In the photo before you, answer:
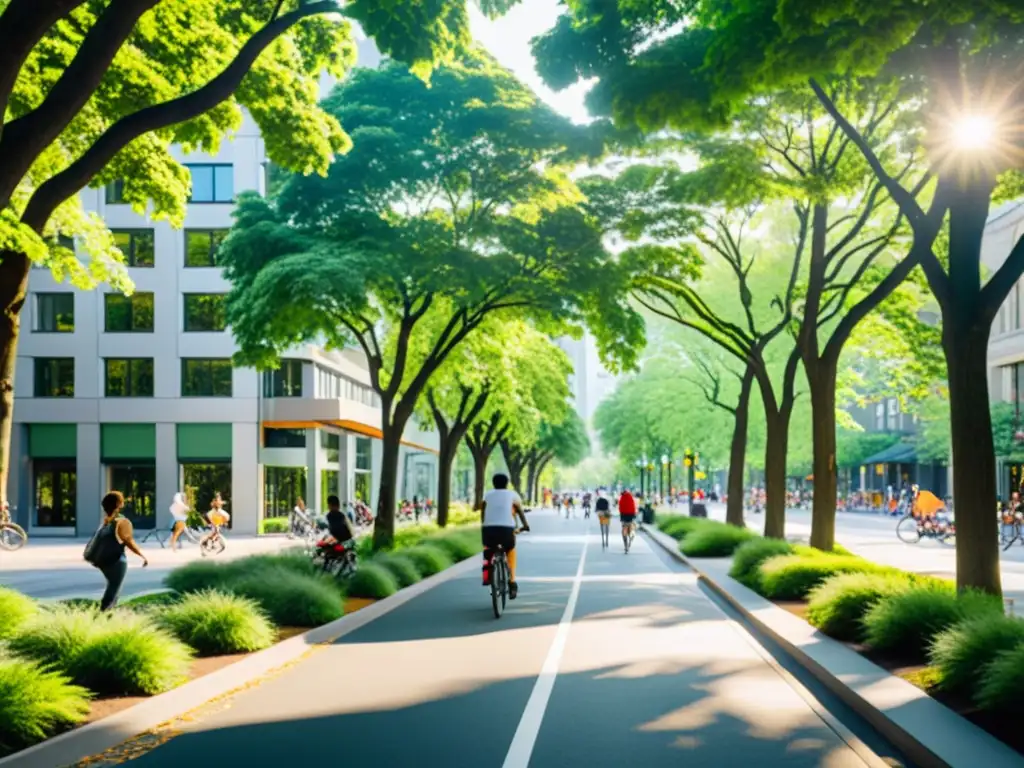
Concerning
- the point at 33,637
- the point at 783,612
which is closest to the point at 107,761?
the point at 33,637

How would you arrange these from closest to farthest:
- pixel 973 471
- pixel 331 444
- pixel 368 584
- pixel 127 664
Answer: pixel 127 664 → pixel 973 471 → pixel 368 584 → pixel 331 444

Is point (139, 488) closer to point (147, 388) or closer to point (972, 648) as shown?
point (147, 388)

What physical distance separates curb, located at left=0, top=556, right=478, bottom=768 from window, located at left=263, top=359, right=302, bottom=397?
38.6m

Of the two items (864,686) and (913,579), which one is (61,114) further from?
(913,579)

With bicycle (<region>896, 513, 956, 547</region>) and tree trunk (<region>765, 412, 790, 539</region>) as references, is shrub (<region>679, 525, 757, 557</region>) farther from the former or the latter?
Answer: bicycle (<region>896, 513, 956, 547</region>)

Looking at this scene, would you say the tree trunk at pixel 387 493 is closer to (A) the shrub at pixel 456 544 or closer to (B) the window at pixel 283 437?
(A) the shrub at pixel 456 544

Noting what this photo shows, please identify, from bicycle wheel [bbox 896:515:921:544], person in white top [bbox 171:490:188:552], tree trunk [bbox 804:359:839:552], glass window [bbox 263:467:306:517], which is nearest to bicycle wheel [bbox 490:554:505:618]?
tree trunk [bbox 804:359:839:552]

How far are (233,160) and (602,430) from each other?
37056mm

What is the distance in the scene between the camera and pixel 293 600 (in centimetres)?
1514

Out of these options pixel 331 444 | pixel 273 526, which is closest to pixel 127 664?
pixel 273 526

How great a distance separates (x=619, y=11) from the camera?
1531cm

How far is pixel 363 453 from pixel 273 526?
20616 millimetres

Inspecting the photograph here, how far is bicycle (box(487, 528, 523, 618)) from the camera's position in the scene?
16.2 meters

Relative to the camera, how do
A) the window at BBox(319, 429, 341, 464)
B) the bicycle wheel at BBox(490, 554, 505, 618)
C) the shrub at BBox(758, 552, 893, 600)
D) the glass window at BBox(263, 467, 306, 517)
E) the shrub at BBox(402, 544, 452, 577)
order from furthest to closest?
the window at BBox(319, 429, 341, 464) → the glass window at BBox(263, 467, 306, 517) → the shrub at BBox(402, 544, 452, 577) → the shrub at BBox(758, 552, 893, 600) → the bicycle wheel at BBox(490, 554, 505, 618)
